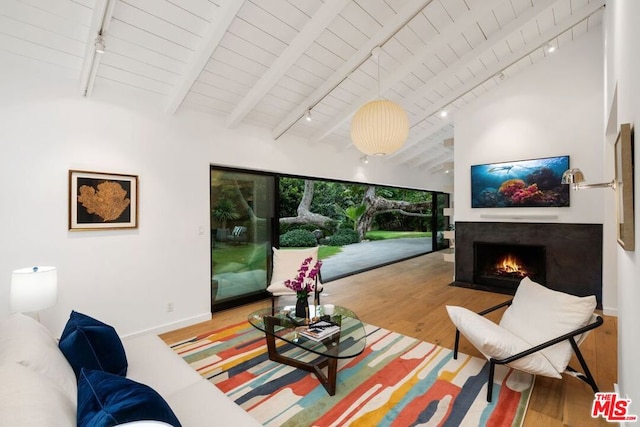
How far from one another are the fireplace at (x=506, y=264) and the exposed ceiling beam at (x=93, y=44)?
5.46 metres

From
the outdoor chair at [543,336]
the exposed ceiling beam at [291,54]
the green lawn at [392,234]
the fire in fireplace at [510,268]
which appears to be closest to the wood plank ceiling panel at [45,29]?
the exposed ceiling beam at [291,54]

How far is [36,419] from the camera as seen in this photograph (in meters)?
0.86

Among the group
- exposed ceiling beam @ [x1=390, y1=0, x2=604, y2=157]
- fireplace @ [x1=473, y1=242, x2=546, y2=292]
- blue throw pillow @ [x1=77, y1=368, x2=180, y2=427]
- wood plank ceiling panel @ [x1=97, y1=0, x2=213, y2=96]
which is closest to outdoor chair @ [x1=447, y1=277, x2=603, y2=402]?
blue throw pillow @ [x1=77, y1=368, x2=180, y2=427]

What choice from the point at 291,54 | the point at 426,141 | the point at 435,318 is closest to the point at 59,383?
Result: the point at 291,54

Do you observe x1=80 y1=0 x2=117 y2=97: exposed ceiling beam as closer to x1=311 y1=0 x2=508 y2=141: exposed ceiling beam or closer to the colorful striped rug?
the colorful striped rug

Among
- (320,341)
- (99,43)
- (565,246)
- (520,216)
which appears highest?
(99,43)

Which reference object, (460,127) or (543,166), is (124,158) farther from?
(543,166)

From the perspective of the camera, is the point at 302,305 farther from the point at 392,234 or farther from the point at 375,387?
the point at 392,234

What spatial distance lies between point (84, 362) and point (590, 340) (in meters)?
4.37

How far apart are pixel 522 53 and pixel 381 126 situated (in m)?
2.79

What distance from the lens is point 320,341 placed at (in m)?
2.24

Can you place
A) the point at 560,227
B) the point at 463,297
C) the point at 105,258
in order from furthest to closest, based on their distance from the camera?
1. the point at 463,297
2. the point at 560,227
3. the point at 105,258

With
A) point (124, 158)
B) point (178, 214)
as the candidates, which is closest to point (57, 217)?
point (124, 158)

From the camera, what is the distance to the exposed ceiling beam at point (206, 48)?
2250mm
